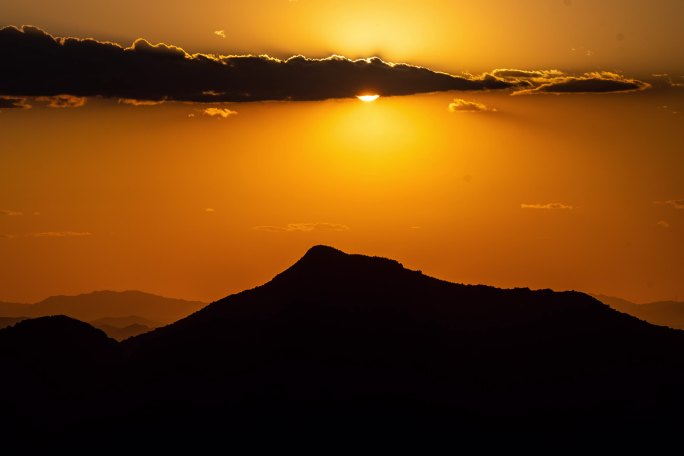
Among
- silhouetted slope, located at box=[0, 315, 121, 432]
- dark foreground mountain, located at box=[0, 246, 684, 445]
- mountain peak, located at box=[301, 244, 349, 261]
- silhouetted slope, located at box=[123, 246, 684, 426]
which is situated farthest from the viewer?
mountain peak, located at box=[301, 244, 349, 261]

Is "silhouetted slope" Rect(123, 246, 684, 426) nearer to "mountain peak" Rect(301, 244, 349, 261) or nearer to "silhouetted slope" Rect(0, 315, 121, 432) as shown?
"mountain peak" Rect(301, 244, 349, 261)

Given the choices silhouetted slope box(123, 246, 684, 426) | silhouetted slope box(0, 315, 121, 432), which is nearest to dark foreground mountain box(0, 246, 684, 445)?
silhouetted slope box(123, 246, 684, 426)

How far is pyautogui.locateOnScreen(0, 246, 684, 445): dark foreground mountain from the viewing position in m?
124

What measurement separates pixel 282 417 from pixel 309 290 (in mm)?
23393

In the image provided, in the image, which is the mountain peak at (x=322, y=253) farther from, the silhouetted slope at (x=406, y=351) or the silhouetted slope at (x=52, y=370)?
the silhouetted slope at (x=52, y=370)

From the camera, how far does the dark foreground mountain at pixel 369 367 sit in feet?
408

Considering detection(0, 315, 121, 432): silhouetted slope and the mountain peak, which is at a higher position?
the mountain peak

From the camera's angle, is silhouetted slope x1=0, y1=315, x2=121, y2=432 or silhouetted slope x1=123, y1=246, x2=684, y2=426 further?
silhouetted slope x1=0, y1=315, x2=121, y2=432

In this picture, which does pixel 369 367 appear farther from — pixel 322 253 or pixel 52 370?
pixel 52 370

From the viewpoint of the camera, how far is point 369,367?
429 ft

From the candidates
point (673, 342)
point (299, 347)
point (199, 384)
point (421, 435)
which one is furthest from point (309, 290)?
point (673, 342)

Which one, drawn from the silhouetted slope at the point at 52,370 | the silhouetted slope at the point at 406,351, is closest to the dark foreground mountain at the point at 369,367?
the silhouetted slope at the point at 406,351

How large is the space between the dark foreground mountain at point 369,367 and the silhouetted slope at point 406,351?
8.0 inches

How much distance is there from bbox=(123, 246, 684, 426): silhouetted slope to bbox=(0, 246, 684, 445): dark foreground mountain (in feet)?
0.67
